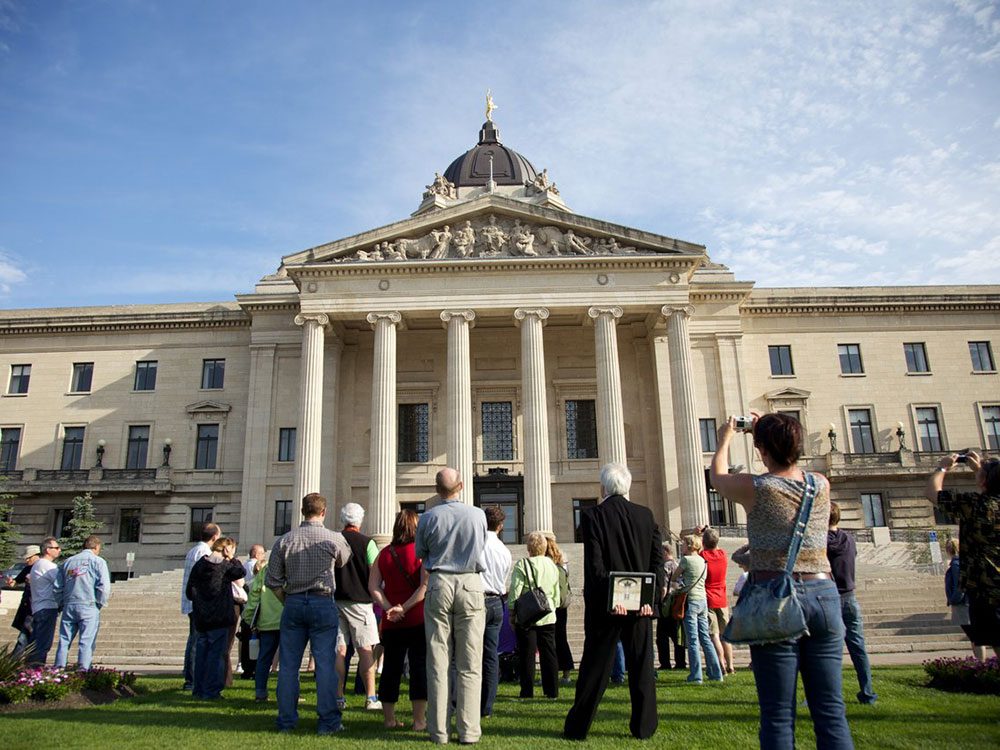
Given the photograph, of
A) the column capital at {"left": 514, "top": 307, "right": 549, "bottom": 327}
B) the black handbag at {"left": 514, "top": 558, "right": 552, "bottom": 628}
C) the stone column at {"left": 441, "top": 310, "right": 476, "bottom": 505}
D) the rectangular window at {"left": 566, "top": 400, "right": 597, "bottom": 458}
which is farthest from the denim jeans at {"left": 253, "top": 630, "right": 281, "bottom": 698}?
the rectangular window at {"left": 566, "top": 400, "right": 597, "bottom": 458}

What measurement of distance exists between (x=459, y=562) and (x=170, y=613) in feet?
58.2

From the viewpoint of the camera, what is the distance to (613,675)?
12.0 m

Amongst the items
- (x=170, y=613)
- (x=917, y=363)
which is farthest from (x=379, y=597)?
(x=917, y=363)

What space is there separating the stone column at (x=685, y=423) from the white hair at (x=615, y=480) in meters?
25.2

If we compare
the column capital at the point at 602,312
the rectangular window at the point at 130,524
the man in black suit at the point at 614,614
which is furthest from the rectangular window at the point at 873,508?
the rectangular window at the point at 130,524

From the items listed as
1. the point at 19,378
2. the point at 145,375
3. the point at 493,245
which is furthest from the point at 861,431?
the point at 19,378

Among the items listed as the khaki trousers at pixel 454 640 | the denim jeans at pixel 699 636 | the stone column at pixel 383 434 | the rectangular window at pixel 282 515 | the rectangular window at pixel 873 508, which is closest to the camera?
the khaki trousers at pixel 454 640

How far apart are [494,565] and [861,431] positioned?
34.0 meters

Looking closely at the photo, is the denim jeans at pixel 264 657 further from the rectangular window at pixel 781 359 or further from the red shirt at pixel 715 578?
the rectangular window at pixel 781 359

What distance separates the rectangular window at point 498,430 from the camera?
3766 centimetres

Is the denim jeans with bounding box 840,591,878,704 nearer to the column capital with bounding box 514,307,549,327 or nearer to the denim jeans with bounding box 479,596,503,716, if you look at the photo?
the denim jeans with bounding box 479,596,503,716

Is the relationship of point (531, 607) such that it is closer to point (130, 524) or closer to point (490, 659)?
point (490, 659)

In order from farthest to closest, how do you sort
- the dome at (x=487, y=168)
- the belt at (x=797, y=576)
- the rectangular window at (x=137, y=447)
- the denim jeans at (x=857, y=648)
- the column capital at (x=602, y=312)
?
the dome at (x=487, y=168)
the rectangular window at (x=137, y=447)
the column capital at (x=602, y=312)
the denim jeans at (x=857, y=648)
the belt at (x=797, y=576)

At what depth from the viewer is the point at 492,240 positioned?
35.0 m
